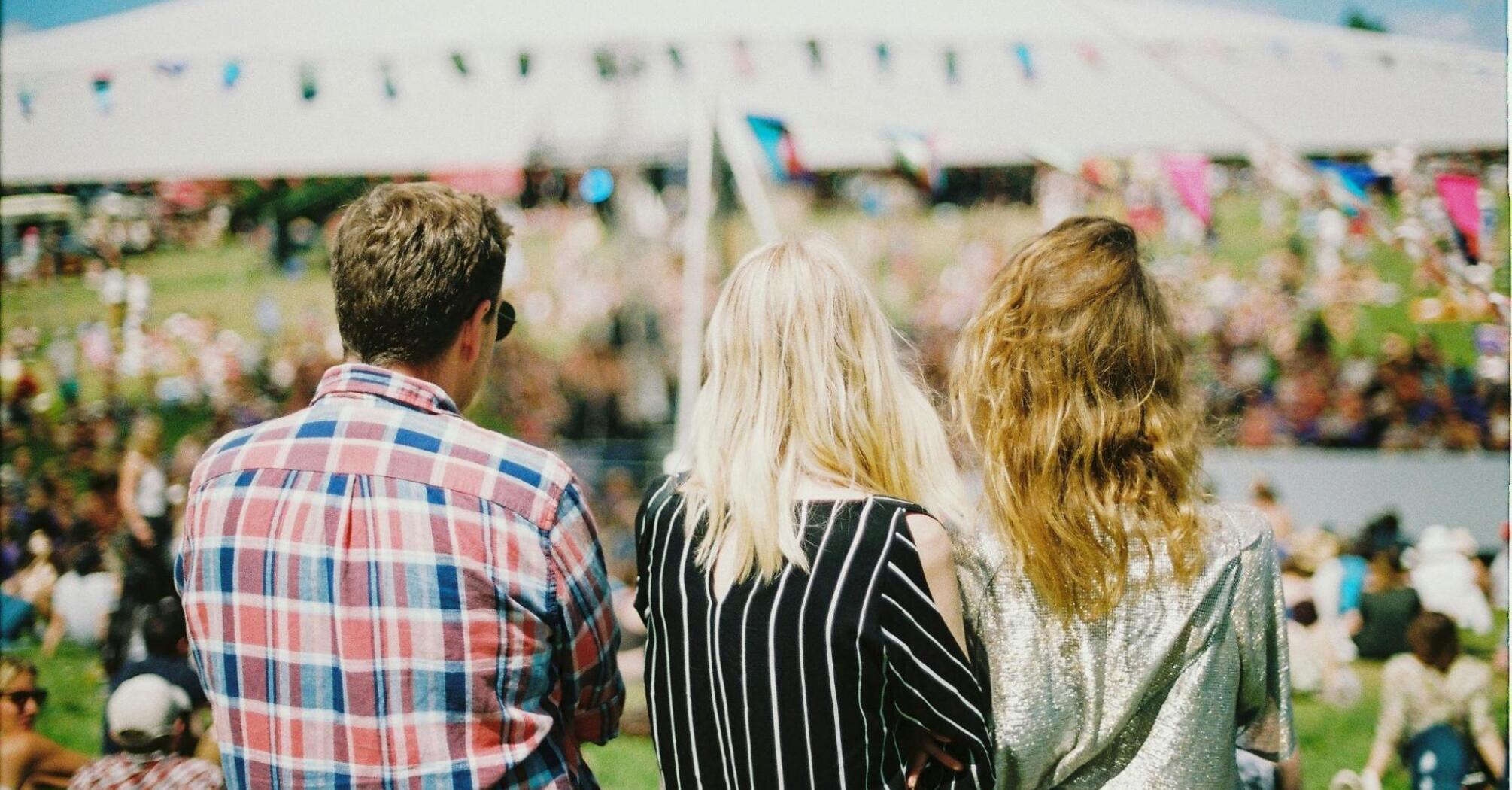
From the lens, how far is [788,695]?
4.25 ft

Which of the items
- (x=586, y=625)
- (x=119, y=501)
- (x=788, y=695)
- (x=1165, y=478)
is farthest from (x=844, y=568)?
(x=119, y=501)

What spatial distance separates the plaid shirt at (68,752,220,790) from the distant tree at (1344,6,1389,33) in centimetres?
695

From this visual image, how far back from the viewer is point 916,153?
531 centimetres

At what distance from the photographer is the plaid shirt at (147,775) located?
2150 millimetres

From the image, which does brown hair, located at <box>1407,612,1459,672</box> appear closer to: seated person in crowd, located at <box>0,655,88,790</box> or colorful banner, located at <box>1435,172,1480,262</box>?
colorful banner, located at <box>1435,172,1480,262</box>

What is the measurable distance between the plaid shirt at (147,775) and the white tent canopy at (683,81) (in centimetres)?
432

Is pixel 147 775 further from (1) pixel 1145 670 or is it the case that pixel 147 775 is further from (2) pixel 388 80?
(2) pixel 388 80

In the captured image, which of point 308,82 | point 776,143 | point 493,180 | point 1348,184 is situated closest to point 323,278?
point 493,180

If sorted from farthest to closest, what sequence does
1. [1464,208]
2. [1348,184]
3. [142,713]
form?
[1348,184] < [1464,208] < [142,713]

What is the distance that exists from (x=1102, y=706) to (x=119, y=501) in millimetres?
6828

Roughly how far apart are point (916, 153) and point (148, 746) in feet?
14.3

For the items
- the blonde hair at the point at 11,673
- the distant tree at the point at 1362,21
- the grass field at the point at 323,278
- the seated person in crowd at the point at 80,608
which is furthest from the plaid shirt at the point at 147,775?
the distant tree at the point at 1362,21

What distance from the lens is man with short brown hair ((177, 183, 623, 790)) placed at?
125cm

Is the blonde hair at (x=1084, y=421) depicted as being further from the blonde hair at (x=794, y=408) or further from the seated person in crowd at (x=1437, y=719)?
the seated person in crowd at (x=1437, y=719)
